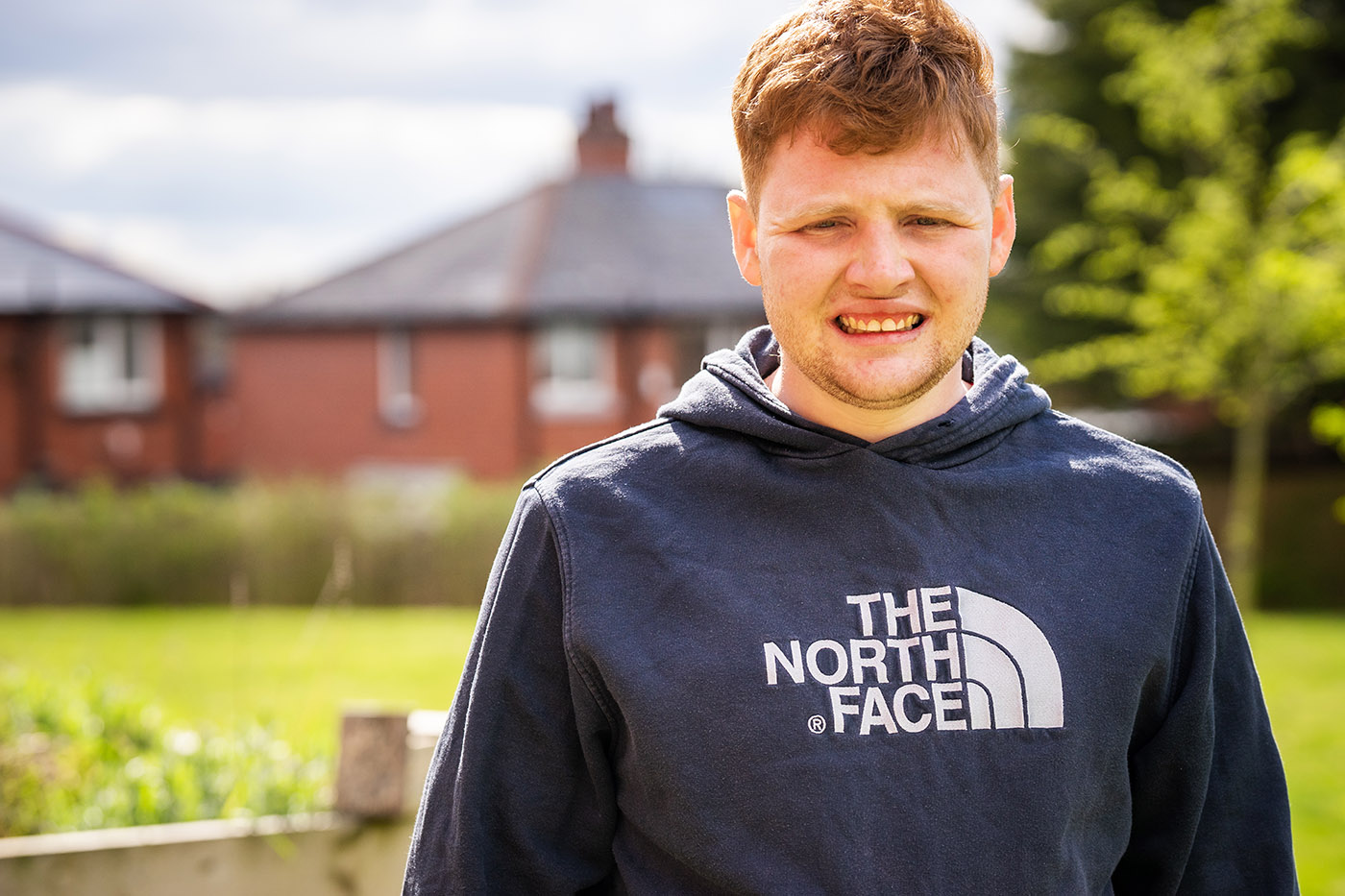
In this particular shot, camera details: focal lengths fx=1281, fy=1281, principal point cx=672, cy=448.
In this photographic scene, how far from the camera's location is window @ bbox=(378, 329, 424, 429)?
23516mm

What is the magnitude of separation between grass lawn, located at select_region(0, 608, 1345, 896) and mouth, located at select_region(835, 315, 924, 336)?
3.86 metres

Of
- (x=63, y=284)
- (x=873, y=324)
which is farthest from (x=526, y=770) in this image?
(x=63, y=284)

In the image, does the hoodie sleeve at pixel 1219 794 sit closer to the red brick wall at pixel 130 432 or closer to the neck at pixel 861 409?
the neck at pixel 861 409

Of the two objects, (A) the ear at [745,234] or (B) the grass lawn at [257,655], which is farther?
(B) the grass lawn at [257,655]

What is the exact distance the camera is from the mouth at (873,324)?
1710mm

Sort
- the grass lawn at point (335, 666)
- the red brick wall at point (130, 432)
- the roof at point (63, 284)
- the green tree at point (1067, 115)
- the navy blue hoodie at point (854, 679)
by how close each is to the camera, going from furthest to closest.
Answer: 1. the roof at point (63, 284)
2. the red brick wall at point (130, 432)
3. the green tree at point (1067, 115)
4. the grass lawn at point (335, 666)
5. the navy blue hoodie at point (854, 679)

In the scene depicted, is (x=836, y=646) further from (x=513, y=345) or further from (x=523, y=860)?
(x=513, y=345)

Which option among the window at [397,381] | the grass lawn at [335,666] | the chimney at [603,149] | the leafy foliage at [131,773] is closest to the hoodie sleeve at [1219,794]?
the leafy foliage at [131,773]

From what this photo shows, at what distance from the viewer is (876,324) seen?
171 centimetres

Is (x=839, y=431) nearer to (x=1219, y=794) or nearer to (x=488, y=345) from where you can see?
(x=1219, y=794)

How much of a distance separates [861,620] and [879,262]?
1.54ft

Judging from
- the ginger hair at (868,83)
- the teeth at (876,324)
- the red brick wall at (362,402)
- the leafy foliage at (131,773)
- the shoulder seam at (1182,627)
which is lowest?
the leafy foliage at (131,773)

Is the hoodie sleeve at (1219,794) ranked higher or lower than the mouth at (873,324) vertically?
lower

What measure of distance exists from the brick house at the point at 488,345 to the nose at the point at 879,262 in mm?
20401
